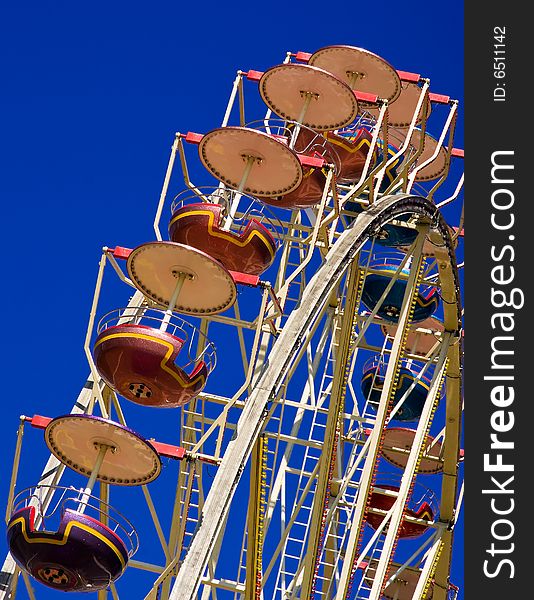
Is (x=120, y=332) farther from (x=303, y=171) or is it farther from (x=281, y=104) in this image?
(x=281, y=104)

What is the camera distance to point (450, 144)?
1462 inches

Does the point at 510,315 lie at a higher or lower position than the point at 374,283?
lower

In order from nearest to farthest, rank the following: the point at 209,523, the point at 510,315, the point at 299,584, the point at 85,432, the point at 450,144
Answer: the point at 209,523 → the point at 85,432 → the point at 510,315 → the point at 299,584 → the point at 450,144

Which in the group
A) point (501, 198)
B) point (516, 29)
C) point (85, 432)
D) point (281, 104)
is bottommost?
point (85, 432)

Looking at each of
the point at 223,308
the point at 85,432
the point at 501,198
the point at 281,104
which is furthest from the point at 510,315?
the point at 281,104

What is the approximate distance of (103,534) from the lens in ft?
77.6

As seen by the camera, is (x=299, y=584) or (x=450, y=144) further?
(x=450, y=144)

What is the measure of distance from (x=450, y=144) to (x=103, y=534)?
→ 16.2m

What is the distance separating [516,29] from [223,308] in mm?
6475

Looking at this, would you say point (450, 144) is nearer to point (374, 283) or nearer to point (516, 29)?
point (374, 283)

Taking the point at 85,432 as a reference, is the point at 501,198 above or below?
above

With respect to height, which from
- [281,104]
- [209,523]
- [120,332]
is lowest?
[209,523]

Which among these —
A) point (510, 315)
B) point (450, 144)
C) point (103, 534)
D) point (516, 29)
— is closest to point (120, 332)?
point (103, 534)

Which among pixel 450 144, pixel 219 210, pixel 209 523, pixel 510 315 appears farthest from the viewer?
pixel 450 144
